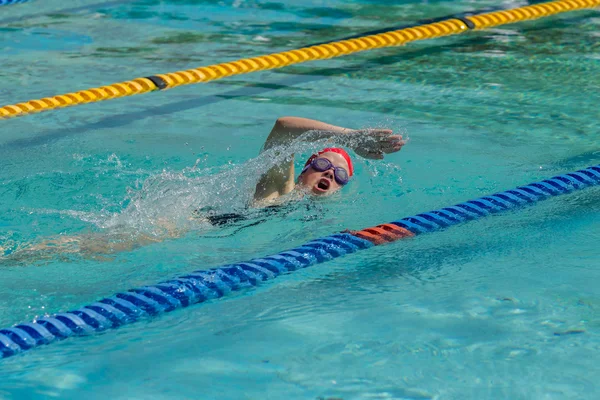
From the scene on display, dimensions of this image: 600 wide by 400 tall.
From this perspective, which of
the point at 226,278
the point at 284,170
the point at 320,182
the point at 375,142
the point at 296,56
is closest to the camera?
the point at 226,278

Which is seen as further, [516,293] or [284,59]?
[284,59]

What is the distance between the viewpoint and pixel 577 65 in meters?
6.78

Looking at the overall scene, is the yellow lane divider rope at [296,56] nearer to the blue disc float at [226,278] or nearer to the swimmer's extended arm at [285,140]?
the swimmer's extended arm at [285,140]

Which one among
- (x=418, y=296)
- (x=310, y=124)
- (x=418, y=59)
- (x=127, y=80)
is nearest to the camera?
(x=418, y=296)

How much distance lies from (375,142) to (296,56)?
2.68 m

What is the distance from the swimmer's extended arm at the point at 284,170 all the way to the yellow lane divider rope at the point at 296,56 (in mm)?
1676

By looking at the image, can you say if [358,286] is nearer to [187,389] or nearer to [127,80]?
[187,389]

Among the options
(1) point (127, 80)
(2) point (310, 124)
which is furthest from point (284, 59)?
(2) point (310, 124)

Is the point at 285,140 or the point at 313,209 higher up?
the point at 285,140

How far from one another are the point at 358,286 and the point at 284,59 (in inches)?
130

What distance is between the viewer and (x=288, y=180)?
4.48 metres

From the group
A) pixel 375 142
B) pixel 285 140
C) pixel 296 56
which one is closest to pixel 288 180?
pixel 285 140

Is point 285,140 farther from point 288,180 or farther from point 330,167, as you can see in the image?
point 330,167

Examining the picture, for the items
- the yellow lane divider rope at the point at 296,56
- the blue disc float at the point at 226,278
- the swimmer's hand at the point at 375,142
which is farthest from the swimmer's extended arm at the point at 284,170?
the yellow lane divider rope at the point at 296,56
